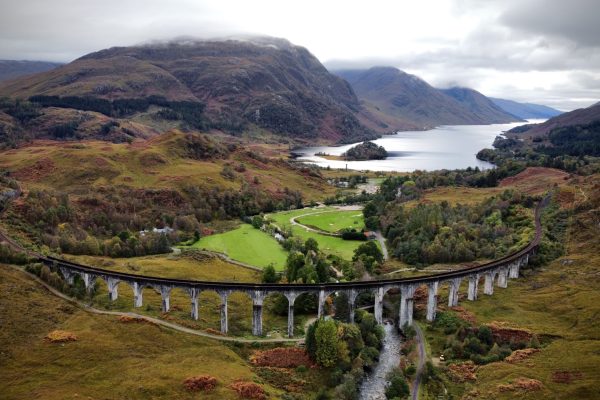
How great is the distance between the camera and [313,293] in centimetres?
8331

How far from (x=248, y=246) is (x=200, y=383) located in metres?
67.4

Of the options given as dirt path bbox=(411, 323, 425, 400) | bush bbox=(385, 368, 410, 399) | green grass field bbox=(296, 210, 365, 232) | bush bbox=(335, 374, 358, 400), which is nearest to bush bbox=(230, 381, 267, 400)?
bush bbox=(335, 374, 358, 400)

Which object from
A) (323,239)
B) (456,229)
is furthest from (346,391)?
(323,239)

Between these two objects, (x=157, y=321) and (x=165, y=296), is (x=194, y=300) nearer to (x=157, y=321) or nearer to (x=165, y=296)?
(x=165, y=296)

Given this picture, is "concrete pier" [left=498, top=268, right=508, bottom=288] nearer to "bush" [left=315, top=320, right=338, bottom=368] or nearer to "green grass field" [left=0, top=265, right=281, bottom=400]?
"bush" [left=315, top=320, right=338, bottom=368]

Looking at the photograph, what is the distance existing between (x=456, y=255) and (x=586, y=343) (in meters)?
43.0

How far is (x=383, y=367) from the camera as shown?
68.1 m

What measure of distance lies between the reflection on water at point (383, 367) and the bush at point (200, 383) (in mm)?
18505

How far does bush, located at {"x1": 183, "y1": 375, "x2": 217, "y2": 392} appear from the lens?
182 ft

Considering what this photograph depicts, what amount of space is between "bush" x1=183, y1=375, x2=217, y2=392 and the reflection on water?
18505mm

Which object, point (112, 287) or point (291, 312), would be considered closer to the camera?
point (291, 312)

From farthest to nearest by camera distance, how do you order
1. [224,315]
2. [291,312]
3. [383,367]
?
[291,312], [224,315], [383,367]

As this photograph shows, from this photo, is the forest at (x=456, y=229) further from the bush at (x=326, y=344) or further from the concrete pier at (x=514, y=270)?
the bush at (x=326, y=344)

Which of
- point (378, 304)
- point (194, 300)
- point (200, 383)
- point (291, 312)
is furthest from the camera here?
point (378, 304)
